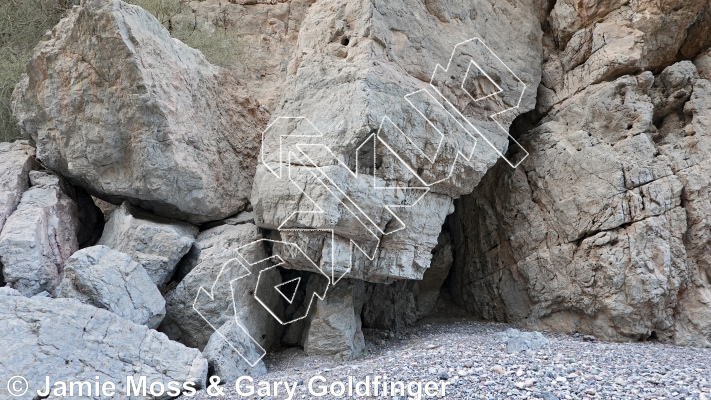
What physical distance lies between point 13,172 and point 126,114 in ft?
4.64

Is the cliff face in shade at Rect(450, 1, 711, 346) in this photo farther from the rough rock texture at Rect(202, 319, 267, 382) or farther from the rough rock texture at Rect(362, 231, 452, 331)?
the rough rock texture at Rect(202, 319, 267, 382)

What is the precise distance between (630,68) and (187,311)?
553 cm

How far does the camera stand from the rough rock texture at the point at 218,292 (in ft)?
15.6

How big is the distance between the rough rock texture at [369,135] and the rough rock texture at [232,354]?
0.89 metres

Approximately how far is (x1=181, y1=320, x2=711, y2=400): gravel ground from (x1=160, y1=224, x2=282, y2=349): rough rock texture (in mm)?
514

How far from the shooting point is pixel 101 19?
15.2 ft

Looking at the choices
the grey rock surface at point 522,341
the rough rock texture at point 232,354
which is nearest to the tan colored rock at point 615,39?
the grey rock surface at point 522,341

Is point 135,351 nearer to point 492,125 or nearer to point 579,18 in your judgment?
point 492,125

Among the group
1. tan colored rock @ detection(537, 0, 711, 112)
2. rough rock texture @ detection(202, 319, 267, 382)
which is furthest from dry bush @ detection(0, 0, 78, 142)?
tan colored rock @ detection(537, 0, 711, 112)

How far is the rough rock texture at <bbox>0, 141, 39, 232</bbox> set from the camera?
473 centimetres

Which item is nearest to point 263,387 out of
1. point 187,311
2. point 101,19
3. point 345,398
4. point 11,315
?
point 345,398

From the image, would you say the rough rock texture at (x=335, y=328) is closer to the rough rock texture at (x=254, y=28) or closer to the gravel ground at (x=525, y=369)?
the gravel ground at (x=525, y=369)

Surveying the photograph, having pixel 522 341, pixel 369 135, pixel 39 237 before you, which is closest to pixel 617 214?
pixel 522 341

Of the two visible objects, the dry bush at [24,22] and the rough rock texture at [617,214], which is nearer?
the rough rock texture at [617,214]
